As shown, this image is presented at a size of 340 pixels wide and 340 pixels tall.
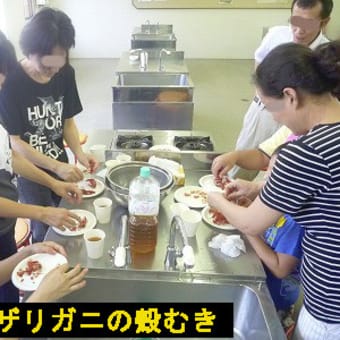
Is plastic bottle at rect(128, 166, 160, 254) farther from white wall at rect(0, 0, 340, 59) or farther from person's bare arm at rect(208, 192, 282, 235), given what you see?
white wall at rect(0, 0, 340, 59)

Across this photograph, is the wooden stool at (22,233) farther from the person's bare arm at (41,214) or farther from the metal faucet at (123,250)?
the metal faucet at (123,250)

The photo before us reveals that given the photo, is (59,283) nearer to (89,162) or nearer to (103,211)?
(103,211)

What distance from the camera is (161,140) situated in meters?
2.24

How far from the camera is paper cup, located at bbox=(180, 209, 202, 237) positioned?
1307 millimetres

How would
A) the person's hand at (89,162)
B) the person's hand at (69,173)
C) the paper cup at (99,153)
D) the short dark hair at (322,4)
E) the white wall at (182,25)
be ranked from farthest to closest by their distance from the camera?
1. the white wall at (182,25)
2. the short dark hair at (322,4)
3. the paper cup at (99,153)
4. the person's hand at (89,162)
5. the person's hand at (69,173)

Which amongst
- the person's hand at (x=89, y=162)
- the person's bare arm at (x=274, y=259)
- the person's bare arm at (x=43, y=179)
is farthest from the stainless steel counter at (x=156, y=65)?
the person's bare arm at (x=274, y=259)

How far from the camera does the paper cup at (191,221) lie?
51.4 inches

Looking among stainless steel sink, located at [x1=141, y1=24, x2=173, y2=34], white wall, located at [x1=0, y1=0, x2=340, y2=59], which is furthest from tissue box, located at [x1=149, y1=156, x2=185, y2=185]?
white wall, located at [x1=0, y1=0, x2=340, y2=59]

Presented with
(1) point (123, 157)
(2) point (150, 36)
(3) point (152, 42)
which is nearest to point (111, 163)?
(1) point (123, 157)

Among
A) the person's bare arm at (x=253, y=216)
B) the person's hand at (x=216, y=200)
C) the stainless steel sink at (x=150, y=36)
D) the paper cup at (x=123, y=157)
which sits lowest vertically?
the paper cup at (x=123, y=157)

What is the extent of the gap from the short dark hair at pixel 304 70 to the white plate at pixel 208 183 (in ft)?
2.34

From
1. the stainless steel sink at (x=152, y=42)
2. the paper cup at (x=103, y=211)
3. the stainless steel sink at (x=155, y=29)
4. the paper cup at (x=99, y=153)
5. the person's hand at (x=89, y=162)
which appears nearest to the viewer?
the paper cup at (x=103, y=211)

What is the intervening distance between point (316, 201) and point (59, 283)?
72 cm

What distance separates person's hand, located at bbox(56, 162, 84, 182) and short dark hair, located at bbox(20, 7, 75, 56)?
1.53ft
